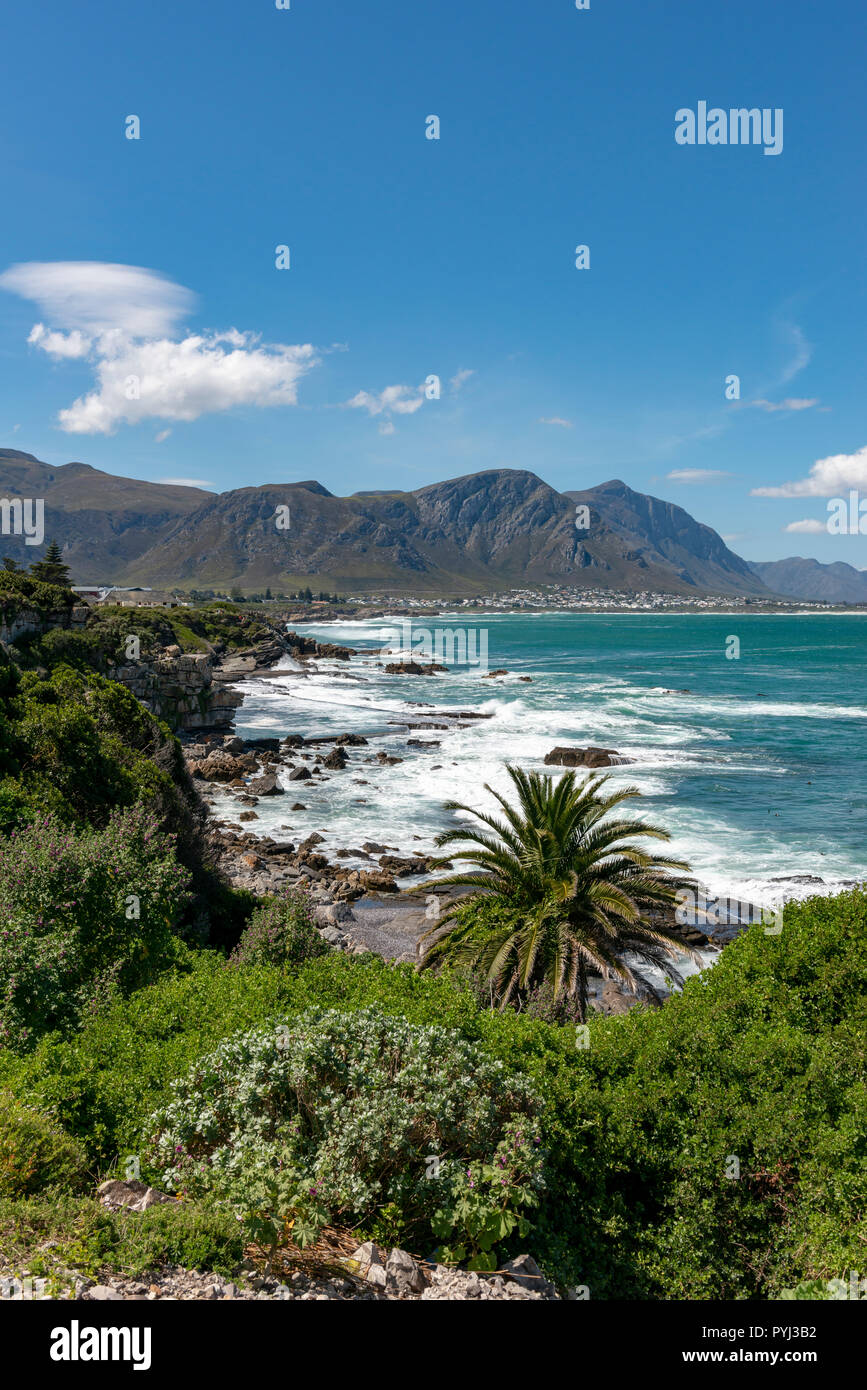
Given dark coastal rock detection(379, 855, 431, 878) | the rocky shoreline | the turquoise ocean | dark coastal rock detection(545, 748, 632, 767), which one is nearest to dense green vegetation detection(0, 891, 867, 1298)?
the rocky shoreline

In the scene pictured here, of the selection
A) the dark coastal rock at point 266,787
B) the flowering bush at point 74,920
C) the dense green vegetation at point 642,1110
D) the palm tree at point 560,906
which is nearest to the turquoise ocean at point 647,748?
the dark coastal rock at point 266,787

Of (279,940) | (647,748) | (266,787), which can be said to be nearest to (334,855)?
(266,787)

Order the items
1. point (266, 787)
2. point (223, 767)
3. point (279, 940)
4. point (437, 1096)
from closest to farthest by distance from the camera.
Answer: point (437, 1096)
point (279, 940)
point (266, 787)
point (223, 767)

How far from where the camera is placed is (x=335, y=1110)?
262 inches

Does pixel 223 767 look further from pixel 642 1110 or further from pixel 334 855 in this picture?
pixel 642 1110

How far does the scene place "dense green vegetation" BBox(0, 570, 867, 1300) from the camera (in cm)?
625

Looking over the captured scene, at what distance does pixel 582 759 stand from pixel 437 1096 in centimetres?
4344

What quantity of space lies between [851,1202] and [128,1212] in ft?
21.0

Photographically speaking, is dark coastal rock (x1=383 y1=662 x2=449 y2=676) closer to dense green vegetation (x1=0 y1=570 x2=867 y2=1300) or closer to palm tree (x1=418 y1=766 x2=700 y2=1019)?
palm tree (x1=418 y1=766 x2=700 y2=1019)

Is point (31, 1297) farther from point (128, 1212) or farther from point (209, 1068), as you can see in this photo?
point (209, 1068)

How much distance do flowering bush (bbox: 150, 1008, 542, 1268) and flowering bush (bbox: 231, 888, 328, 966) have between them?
6.57 m

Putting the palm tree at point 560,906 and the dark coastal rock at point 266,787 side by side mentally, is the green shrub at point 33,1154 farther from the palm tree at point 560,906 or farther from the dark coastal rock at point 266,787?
the dark coastal rock at point 266,787

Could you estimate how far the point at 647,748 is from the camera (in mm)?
54812

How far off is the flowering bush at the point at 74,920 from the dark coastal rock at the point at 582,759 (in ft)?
120
